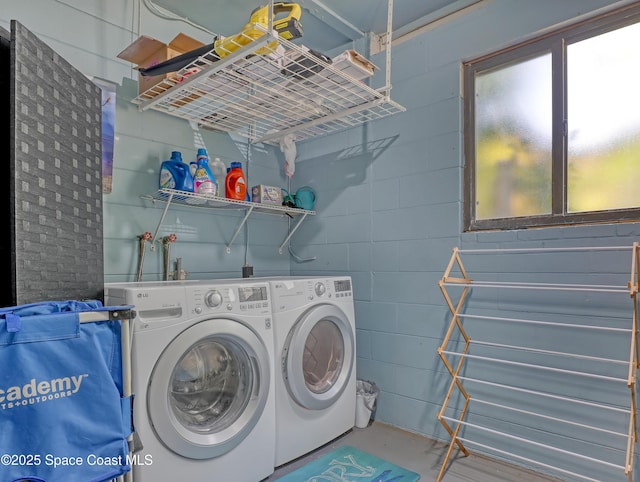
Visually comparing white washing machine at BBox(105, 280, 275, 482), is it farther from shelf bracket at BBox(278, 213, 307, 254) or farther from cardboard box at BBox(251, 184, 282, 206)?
shelf bracket at BBox(278, 213, 307, 254)

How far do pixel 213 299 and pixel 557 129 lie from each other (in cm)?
181

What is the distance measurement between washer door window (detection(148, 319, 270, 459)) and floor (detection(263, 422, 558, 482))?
0.39 m

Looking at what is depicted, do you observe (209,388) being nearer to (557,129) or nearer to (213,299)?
(213,299)

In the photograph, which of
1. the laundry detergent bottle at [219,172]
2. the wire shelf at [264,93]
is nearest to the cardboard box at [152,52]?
the wire shelf at [264,93]

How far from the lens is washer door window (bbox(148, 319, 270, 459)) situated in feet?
4.74

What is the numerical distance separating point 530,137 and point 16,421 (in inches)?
92.1

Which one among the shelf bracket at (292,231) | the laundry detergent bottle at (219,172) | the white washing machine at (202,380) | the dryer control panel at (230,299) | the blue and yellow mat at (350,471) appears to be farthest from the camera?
the shelf bracket at (292,231)

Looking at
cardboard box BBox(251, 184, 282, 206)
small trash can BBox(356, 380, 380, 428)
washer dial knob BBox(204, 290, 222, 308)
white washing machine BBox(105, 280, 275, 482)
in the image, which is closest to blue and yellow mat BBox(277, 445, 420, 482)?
white washing machine BBox(105, 280, 275, 482)

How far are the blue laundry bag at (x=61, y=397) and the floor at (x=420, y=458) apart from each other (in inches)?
38.1

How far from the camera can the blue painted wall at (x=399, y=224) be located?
1805mm

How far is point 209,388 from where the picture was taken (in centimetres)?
172

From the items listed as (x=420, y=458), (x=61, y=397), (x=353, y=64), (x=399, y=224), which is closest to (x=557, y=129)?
(x=399, y=224)

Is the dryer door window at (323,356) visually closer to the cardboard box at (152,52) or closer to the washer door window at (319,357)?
the washer door window at (319,357)

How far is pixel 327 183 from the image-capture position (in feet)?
9.12
